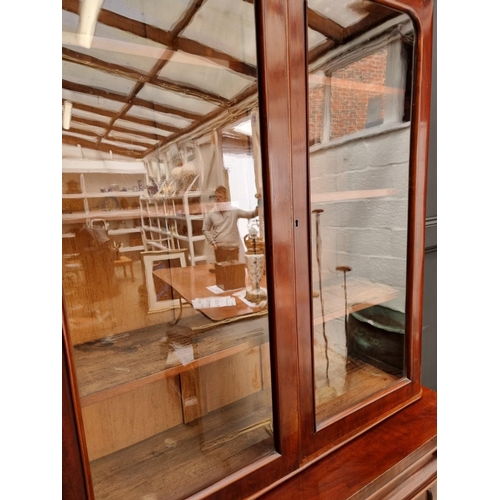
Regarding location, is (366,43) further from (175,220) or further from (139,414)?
(139,414)

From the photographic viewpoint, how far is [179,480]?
0.57 metres

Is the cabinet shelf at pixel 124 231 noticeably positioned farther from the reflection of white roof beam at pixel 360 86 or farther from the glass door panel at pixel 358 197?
the reflection of white roof beam at pixel 360 86

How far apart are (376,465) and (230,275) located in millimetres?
440

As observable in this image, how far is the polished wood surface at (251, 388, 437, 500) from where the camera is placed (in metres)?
0.61

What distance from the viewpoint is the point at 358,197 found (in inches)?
31.2

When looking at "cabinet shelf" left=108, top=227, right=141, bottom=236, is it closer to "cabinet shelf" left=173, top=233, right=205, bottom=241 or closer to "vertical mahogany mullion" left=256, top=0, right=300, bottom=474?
"cabinet shelf" left=173, top=233, right=205, bottom=241

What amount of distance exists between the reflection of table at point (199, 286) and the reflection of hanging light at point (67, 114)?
0.25m

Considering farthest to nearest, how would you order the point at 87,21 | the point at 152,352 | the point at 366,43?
the point at 366,43
the point at 152,352
the point at 87,21

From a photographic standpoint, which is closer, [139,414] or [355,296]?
[139,414]

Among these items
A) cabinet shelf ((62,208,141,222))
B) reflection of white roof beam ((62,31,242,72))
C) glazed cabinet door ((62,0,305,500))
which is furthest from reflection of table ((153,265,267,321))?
reflection of white roof beam ((62,31,242,72))

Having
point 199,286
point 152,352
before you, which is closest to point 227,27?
point 199,286

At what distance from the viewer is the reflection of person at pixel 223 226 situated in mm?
607

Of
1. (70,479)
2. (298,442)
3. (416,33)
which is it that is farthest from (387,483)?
(416,33)

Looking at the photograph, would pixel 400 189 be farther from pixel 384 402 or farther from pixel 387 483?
pixel 387 483
